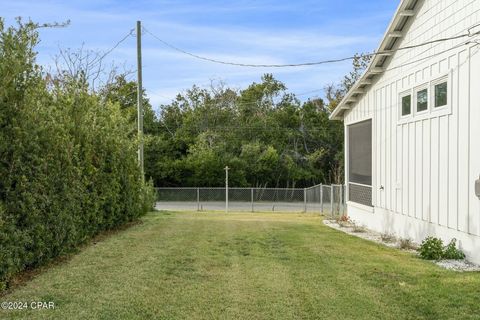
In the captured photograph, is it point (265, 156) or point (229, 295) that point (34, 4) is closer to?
point (229, 295)

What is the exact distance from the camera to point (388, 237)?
10516 millimetres

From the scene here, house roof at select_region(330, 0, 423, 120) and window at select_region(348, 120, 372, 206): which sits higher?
house roof at select_region(330, 0, 423, 120)

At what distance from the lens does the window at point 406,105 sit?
9.80m

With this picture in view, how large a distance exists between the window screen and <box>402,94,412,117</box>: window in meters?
2.54

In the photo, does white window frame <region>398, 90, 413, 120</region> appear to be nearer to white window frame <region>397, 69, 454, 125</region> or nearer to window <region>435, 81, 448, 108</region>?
white window frame <region>397, 69, 454, 125</region>

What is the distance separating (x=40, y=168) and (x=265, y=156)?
28.2m

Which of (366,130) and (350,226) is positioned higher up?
(366,130)

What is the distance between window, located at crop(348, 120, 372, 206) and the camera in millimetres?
12852

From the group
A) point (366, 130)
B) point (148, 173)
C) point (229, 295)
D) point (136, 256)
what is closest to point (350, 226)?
point (366, 130)

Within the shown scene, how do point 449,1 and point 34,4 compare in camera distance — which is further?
point 34,4

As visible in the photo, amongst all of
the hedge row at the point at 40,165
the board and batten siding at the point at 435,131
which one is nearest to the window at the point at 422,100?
the board and batten siding at the point at 435,131

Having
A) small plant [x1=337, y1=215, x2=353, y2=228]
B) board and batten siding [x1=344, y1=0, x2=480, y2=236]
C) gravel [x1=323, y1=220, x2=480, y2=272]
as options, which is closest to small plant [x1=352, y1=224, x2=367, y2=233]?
gravel [x1=323, y1=220, x2=480, y2=272]

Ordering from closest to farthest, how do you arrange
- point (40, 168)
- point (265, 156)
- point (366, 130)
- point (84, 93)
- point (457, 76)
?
1. point (40, 168)
2. point (457, 76)
3. point (84, 93)
4. point (366, 130)
5. point (265, 156)

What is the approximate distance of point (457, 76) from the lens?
7.70 meters
